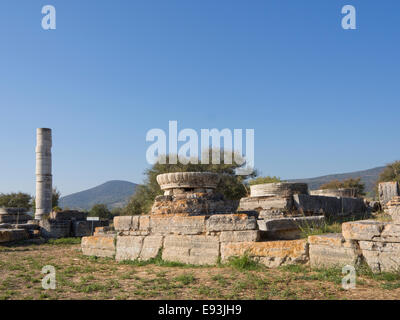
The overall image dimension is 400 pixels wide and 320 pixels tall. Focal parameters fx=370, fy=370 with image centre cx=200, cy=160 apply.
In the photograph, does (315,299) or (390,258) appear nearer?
(315,299)

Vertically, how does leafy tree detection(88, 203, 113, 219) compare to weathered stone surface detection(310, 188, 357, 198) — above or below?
below

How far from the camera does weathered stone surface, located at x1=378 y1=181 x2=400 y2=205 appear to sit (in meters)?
13.5

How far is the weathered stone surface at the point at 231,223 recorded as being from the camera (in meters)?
6.70

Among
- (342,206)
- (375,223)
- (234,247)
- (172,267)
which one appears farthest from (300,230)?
(342,206)

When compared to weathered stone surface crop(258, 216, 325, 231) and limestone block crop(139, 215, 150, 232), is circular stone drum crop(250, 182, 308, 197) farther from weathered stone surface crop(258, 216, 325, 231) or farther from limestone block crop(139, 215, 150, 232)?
limestone block crop(139, 215, 150, 232)

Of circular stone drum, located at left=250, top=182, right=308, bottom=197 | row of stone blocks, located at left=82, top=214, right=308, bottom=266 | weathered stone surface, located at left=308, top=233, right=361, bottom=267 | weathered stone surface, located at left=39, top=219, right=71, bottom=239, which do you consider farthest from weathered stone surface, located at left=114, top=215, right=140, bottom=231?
weathered stone surface, located at left=39, top=219, right=71, bottom=239

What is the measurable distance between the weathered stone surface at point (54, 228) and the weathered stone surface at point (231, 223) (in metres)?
11.1

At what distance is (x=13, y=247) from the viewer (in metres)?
12.8

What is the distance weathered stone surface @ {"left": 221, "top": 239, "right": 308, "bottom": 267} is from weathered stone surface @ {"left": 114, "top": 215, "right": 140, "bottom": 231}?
262cm

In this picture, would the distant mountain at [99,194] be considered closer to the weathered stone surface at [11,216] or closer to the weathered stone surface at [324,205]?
the weathered stone surface at [11,216]

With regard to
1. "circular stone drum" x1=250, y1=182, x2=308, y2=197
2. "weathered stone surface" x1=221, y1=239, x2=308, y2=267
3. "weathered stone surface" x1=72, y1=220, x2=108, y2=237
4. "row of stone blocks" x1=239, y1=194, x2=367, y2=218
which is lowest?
"weathered stone surface" x1=72, y1=220, x2=108, y2=237
